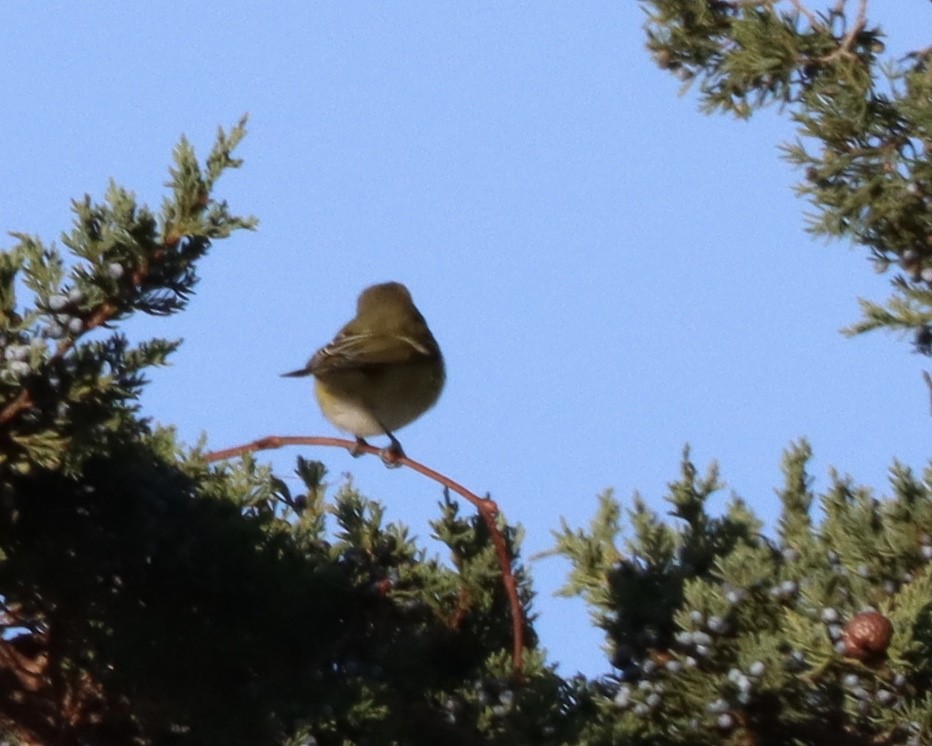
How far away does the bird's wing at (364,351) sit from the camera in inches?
154

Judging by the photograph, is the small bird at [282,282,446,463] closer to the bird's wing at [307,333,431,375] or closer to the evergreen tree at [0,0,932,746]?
the bird's wing at [307,333,431,375]

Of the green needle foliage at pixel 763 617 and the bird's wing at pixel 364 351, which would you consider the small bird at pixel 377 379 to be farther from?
the green needle foliage at pixel 763 617

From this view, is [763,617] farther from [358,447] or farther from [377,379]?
[377,379]

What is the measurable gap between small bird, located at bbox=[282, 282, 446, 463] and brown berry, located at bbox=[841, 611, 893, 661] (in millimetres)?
2092

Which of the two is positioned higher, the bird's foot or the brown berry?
the bird's foot

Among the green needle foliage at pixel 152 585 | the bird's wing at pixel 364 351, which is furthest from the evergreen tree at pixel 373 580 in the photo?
the bird's wing at pixel 364 351

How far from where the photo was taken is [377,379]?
411 centimetres

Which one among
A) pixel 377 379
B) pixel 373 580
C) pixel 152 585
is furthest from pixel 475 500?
pixel 377 379

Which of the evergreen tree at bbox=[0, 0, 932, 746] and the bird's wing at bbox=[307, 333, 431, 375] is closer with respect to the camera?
the evergreen tree at bbox=[0, 0, 932, 746]

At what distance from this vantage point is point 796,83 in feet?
8.97

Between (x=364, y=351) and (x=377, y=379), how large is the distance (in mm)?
91

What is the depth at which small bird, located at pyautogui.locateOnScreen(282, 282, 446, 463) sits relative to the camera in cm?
407

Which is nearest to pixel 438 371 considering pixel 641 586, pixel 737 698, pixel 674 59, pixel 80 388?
pixel 674 59

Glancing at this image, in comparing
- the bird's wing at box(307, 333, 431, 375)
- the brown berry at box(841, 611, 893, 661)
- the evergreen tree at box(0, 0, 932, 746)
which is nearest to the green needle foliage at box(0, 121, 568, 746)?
the evergreen tree at box(0, 0, 932, 746)
